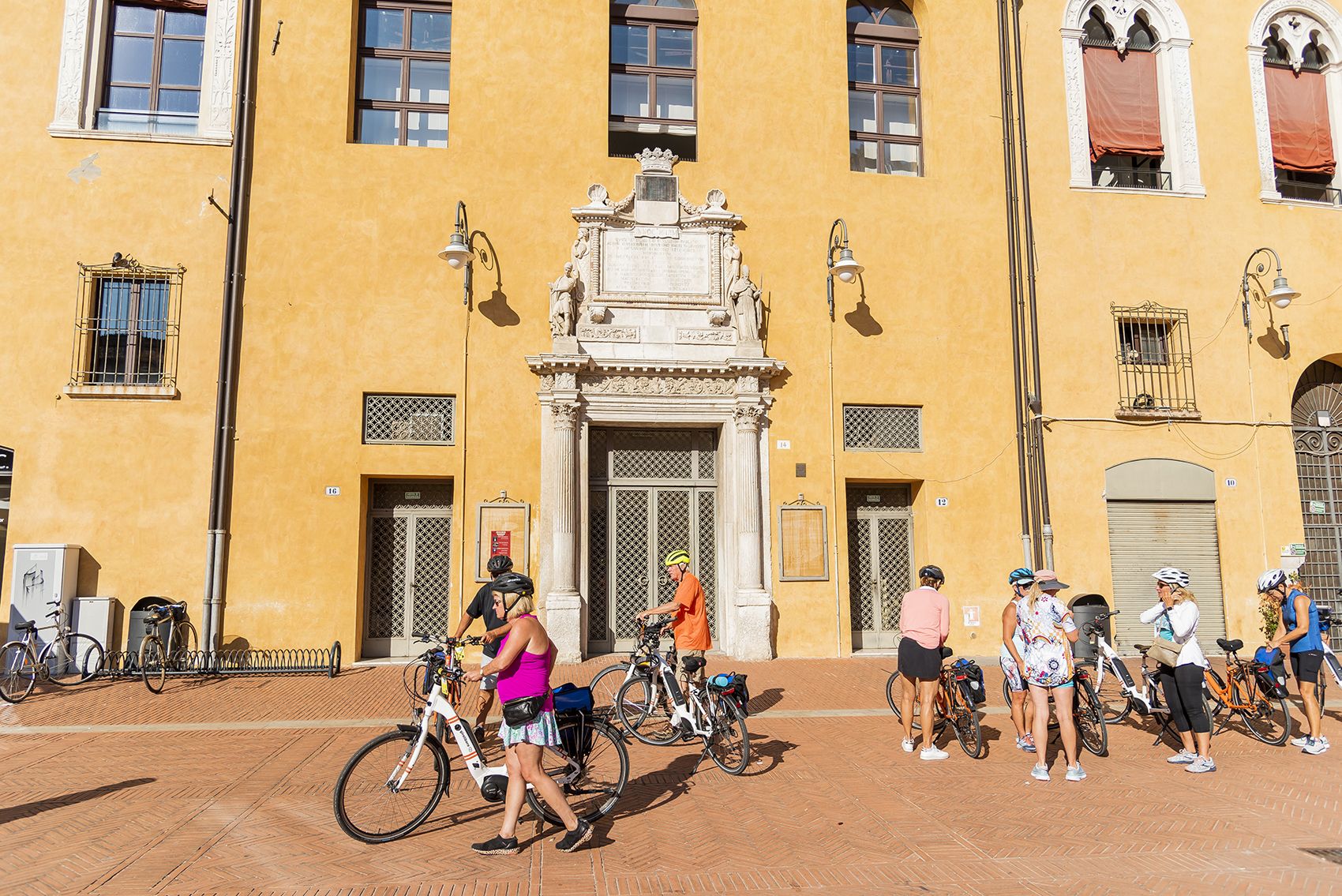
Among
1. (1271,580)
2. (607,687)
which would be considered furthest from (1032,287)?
(607,687)

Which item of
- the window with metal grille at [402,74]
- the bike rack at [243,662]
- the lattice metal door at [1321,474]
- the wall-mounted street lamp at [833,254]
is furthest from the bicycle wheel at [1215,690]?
the window with metal grille at [402,74]

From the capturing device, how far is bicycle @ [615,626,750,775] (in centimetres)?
714

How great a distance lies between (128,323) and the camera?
41.4ft

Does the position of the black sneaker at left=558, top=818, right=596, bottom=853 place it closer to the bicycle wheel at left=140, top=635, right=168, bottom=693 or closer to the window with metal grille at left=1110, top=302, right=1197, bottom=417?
the bicycle wheel at left=140, top=635, right=168, bottom=693

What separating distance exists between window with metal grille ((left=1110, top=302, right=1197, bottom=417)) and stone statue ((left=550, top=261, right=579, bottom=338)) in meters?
9.15

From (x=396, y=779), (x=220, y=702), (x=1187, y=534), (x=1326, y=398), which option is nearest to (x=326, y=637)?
(x=220, y=702)

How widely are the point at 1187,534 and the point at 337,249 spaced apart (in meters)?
14.5

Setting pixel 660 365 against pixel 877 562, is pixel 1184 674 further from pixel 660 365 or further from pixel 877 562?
pixel 660 365

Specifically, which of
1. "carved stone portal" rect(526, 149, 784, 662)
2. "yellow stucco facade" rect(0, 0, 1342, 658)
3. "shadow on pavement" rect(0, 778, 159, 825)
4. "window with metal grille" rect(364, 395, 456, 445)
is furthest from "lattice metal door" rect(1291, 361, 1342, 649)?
"shadow on pavement" rect(0, 778, 159, 825)

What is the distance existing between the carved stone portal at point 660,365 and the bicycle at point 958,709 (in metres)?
4.88

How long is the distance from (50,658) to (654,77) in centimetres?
1238

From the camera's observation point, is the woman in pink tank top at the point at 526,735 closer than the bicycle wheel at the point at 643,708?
Yes

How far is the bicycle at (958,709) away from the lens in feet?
24.9

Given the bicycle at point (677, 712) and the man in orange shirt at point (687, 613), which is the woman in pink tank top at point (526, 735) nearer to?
the bicycle at point (677, 712)
